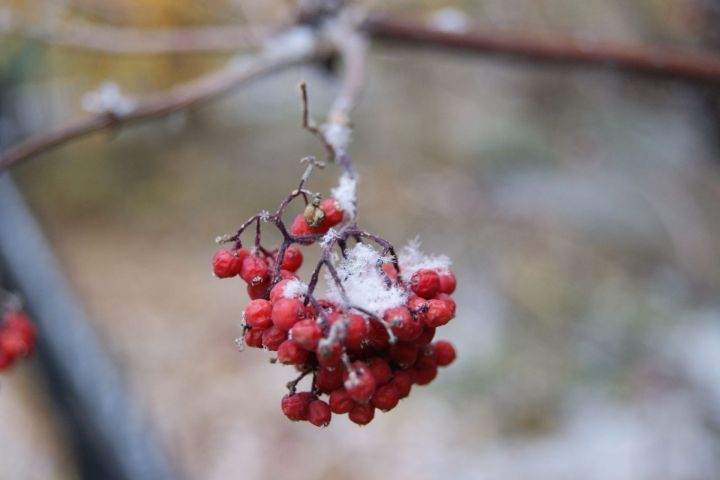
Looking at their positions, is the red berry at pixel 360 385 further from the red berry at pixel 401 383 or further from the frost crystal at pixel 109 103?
the frost crystal at pixel 109 103

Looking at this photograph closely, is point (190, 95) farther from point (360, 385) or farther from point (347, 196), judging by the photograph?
point (360, 385)

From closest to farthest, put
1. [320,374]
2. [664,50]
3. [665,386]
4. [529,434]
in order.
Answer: [320,374]
[664,50]
[665,386]
[529,434]

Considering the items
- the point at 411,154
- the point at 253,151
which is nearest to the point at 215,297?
the point at 253,151

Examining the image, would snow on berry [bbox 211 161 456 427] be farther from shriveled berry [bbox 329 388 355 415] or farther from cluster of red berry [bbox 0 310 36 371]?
cluster of red berry [bbox 0 310 36 371]

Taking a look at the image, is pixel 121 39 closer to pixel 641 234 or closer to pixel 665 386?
pixel 665 386

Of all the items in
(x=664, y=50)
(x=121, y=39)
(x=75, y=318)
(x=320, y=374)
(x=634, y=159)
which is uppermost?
(x=634, y=159)

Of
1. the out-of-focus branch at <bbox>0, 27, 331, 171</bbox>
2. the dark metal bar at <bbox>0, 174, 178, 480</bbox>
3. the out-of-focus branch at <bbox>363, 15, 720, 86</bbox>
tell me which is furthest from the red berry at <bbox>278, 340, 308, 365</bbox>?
the dark metal bar at <bbox>0, 174, 178, 480</bbox>

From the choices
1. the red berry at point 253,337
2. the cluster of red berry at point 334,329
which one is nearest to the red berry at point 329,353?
the cluster of red berry at point 334,329
